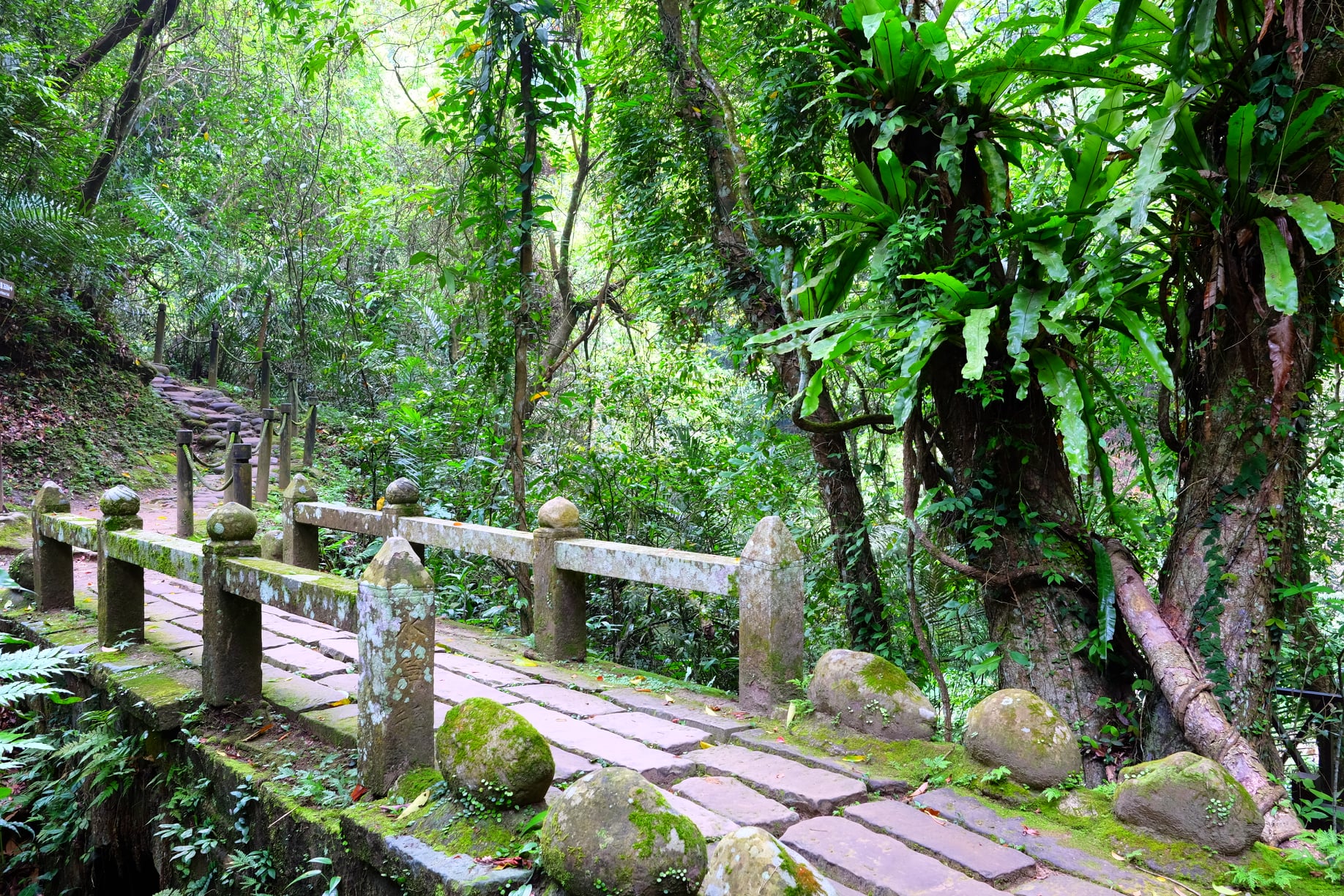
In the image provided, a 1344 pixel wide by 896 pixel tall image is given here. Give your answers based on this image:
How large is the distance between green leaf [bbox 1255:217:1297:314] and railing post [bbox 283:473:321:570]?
6285mm

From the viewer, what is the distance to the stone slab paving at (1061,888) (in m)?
2.27

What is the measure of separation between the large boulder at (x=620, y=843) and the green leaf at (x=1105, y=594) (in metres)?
2.31

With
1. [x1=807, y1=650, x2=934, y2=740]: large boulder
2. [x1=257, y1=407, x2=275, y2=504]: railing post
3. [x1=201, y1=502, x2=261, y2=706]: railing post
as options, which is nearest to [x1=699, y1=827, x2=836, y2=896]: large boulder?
[x1=807, y1=650, x2=934, y2=740]: large boulder

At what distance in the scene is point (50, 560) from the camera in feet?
19.6

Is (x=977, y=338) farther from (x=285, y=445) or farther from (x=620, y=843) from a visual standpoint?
(x=285, y=445)

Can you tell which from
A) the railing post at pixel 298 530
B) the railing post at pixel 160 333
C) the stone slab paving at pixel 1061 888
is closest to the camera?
the stone slab paving at pixel 1061 888

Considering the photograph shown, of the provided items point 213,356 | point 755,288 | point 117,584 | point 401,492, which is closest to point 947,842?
point 755,288

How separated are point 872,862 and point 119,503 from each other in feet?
15.2

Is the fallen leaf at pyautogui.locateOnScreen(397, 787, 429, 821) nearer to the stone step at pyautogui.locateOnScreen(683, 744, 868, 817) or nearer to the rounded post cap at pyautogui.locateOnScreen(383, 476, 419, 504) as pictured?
the stone step at pyautogui.locateOnScreen(683, 744, 868, 817)

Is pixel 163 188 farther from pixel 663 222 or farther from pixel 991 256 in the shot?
pixel 991 256

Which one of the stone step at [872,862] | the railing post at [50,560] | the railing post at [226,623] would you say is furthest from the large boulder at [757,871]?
the railing post at [50,560]

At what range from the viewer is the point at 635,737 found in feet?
11.7

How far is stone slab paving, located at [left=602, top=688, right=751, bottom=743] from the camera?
367 cm

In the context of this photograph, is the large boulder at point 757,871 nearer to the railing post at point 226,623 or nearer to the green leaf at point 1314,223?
the railing post at point 226,623
